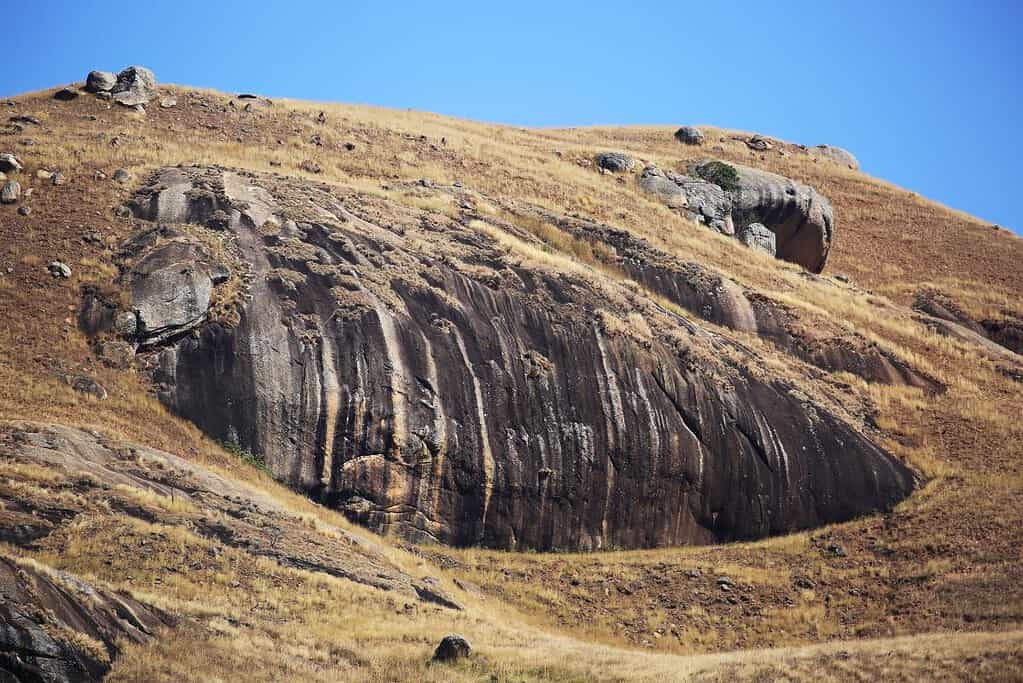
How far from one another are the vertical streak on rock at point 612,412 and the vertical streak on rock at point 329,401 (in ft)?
29.8

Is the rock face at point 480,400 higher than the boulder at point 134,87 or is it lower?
lower

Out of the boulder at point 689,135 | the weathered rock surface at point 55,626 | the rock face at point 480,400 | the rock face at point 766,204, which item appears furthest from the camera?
the boulder at point 689,135

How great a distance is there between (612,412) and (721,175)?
36.6m

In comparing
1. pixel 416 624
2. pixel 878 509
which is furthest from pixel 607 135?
pixel 416 624

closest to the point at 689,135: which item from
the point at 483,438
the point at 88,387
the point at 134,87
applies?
the point at 134,87

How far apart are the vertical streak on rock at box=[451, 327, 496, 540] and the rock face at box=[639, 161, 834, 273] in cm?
3240

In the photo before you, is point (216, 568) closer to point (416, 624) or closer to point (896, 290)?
point (416, 624)

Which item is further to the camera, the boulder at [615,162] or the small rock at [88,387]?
the boulder at [615,162]

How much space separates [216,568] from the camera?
25312mm

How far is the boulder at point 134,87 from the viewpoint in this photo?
57403mm

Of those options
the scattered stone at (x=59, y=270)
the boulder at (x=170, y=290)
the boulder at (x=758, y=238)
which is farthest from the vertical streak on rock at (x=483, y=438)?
the boulder at (x=758, y=238)

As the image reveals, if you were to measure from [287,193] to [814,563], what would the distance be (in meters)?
23.6

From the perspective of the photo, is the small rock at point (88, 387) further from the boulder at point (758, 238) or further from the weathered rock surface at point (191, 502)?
the boulder at point (758, 238)

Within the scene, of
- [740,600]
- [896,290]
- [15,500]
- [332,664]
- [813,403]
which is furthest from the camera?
→ [896,290]
